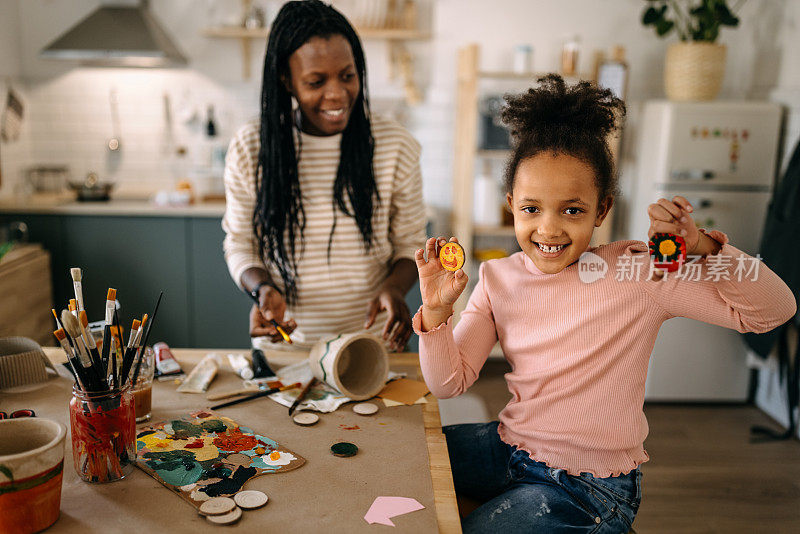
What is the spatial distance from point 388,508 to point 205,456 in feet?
1.12

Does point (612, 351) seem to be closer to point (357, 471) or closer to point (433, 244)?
point (433, 244)

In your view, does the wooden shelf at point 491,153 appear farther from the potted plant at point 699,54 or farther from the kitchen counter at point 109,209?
the kitchen counter at point 109,209

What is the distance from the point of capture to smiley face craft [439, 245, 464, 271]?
115cm

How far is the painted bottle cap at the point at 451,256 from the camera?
115 cm

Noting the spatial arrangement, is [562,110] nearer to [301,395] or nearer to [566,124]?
[566,124]

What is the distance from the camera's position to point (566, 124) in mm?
1237

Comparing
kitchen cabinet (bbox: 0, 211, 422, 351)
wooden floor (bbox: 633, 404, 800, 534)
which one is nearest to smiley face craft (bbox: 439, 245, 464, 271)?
wooden floor (bbox: 633, 404, 800, 534)

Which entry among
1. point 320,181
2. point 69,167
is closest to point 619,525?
point 320,181

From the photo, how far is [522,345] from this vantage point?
4.36ft

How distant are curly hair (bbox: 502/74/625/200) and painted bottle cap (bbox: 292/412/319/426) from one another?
0.60m

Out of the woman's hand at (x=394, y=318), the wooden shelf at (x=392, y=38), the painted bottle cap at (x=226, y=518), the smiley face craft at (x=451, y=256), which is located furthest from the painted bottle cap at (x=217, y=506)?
the wooden shelf at (x=392, y=38)

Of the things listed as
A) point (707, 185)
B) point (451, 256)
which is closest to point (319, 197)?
point (451, 256)

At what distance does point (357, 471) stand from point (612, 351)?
0.53 meters

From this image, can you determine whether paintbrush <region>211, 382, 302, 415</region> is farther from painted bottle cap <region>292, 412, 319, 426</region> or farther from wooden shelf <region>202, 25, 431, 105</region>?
wooden shelf <region>202, 25, 431, 105</region>
